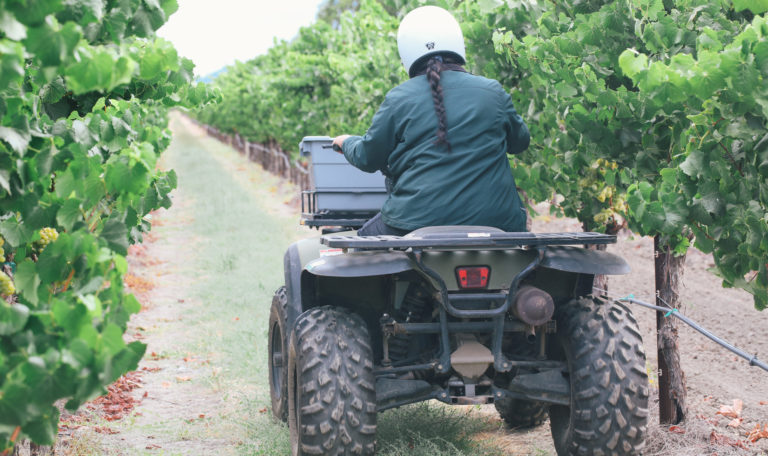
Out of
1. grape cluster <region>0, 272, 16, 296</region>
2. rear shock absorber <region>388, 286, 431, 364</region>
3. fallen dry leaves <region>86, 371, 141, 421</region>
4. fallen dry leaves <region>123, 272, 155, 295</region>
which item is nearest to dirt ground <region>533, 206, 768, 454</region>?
rear shock absorber <region>388, 286, 431, 364</region>

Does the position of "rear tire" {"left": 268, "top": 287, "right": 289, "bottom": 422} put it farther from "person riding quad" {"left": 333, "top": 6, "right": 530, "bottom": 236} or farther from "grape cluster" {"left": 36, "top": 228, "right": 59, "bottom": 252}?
"grape cluster" {"left": 36, "top": 228, "right": 59, "bottom": 252}

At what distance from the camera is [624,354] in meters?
3.95

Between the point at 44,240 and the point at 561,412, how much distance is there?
8.84ft

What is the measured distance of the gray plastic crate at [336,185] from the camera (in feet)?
17.7

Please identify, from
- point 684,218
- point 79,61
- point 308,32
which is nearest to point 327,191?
point 684,218

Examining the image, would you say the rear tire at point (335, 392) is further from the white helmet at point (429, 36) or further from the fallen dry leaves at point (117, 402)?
the fallen dry leaves at point (117, 402)

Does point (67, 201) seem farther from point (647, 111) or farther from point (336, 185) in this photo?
point (647, 111)

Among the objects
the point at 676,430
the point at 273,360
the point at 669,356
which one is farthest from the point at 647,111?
the point at 273,360

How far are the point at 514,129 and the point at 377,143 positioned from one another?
0.77 metres

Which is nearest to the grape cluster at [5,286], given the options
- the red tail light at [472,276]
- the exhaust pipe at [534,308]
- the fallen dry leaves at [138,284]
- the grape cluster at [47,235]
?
the grape cluster at [47,235]

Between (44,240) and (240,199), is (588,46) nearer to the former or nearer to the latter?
(44,240)

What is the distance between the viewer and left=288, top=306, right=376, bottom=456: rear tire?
3805 millimetres

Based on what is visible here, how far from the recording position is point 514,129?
446cm

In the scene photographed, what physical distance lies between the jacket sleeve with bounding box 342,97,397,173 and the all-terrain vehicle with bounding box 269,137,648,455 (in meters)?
0.56
